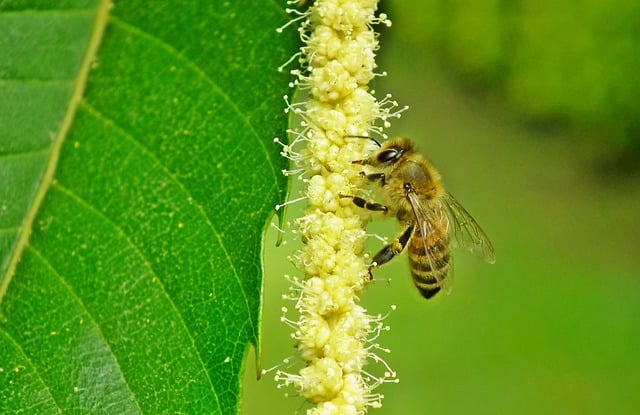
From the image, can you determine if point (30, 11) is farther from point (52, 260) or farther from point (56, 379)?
point (56, 379)

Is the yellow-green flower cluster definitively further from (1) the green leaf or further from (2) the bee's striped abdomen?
Answer: (2) the bee's striped abdomen

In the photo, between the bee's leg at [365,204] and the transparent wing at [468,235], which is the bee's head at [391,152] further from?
the transparent wing at [468,235]

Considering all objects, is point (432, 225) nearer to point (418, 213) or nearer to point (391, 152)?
point (418, 213)

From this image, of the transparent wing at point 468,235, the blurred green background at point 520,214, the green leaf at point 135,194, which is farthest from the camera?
the blurred green background at point 520,214

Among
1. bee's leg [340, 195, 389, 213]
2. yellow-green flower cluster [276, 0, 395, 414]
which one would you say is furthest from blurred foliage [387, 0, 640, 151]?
yellow-green flower cluster [276, 0, 395, 414]

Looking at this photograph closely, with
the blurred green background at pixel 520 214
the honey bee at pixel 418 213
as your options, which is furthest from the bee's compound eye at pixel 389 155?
the blurred green background at pixel 520 214

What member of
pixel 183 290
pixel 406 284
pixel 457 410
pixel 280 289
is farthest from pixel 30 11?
pixel 457 410

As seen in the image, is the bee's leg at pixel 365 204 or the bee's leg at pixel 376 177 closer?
the bee's leg at pixel 365 204
